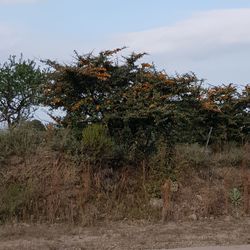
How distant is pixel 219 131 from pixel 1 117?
697 centimetres

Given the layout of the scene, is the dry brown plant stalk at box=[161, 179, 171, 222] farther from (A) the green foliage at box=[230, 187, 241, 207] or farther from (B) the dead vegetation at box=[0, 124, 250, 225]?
(A) the green foliage at box=[230, 187, 241, 207]

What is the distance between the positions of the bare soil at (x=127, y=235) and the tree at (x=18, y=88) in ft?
24.5

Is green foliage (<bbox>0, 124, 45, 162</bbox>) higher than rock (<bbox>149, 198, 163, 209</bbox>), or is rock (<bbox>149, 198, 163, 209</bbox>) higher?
green foliage (<bbox>0, 124, 45, 162</bbox>)

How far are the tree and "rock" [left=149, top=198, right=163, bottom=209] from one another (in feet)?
21.8

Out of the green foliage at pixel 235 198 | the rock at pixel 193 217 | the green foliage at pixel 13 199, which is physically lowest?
the rock at pixel 193 217

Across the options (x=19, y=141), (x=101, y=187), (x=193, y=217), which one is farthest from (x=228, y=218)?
(x=19, y=141)

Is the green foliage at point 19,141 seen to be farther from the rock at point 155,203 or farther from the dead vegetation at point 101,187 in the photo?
the rock at point 155,203

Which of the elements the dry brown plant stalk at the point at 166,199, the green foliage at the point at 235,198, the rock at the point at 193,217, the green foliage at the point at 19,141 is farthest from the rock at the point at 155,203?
the green foliage at the point at 19,141

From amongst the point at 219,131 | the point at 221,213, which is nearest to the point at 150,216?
the point at 221,213

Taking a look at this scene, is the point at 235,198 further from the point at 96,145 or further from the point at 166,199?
the point at 96,145

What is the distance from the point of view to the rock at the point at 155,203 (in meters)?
13.2

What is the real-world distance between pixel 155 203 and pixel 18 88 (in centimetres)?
832

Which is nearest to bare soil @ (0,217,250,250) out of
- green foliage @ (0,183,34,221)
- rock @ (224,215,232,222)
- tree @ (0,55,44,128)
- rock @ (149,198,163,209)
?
Result: rock @ (224,215,232,222)

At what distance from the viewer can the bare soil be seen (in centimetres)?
978
